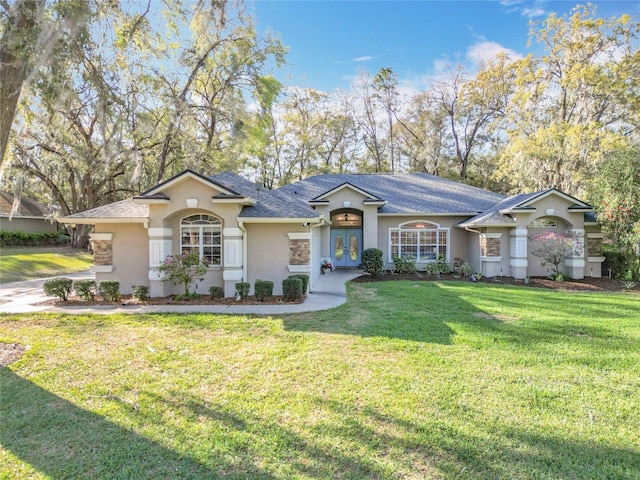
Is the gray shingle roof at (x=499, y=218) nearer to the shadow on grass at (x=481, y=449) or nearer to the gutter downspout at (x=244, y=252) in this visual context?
the gutter downspout at (x=244, y=252)

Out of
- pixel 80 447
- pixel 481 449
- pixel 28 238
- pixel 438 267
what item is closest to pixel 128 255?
pixel 80 447

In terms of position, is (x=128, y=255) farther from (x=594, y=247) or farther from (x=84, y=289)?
(x=594, y=247)

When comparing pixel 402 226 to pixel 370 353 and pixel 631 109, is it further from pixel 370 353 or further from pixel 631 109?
pixel 631 109

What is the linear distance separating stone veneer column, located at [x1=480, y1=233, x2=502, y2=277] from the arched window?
10868 mm

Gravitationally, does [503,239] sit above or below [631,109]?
below

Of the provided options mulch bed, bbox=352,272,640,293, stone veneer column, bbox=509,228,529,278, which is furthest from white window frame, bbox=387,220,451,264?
stone veneer column, bbox=509,228,529,278

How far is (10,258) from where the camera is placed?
1872cm

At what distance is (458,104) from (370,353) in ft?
93.1

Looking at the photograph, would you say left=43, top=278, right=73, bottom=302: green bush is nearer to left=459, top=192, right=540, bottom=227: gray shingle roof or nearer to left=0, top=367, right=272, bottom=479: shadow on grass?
left=0, top=367, right=272, bottom=479: shadow on grass

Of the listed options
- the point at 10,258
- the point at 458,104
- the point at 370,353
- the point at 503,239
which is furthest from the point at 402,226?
the point at 10,258

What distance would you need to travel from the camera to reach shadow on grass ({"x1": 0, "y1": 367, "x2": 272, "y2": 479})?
2906 millimetres

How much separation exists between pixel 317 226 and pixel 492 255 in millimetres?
7557

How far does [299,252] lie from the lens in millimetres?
10430

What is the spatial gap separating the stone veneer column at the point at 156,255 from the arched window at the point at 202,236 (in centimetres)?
63
